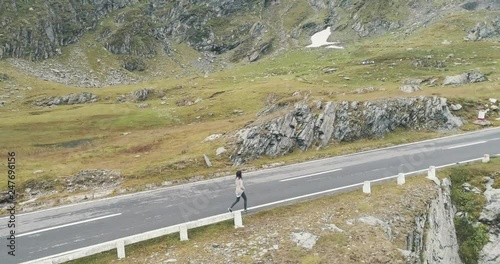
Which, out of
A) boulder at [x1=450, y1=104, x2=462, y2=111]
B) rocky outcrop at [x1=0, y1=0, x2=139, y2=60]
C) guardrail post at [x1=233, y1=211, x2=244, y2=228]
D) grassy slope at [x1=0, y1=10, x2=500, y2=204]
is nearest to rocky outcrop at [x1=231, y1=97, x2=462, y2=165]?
grassy slope at [x1=0, y1=10, x2=500, y2=204]

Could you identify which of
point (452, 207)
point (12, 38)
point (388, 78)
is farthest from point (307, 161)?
point (12, 38)


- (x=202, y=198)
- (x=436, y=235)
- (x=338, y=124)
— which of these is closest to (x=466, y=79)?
(x=338, y=124)

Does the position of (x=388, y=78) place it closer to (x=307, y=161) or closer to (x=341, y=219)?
(x=307, y=161)

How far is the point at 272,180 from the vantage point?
30625 mm

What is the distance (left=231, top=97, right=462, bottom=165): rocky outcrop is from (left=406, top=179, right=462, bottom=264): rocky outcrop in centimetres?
1502

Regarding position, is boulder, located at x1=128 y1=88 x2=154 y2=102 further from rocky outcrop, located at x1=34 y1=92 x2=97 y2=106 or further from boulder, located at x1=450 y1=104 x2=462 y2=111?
boulder, located at x1=450 y1=104 x2=462 y2=111

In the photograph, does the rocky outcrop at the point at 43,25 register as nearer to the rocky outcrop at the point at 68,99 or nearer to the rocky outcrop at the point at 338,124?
the rocky outcrop at the point at 68,99

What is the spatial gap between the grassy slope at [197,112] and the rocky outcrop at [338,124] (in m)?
1.47

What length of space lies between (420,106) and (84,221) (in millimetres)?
40318

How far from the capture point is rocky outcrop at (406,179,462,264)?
22.5 m

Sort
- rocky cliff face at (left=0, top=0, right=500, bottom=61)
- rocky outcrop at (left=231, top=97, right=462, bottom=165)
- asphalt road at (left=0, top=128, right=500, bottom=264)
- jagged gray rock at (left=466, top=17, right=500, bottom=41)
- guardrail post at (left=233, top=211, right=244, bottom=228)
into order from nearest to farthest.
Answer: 1. asphalt road at (left=0, top=128, right=500, bottom=264)
2. guardrail post at (left=233, top=211, right=244, bottom=228)
3. rocky outcrop at (left=231, top=97, right=462, bottom=165)
4. jagged gray rock at (left=466, top=17, right=500, bottom=41)
5. rocky cliff face at (left=0, top=0, right=500, bottom=61)

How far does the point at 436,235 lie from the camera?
2494 centimetres

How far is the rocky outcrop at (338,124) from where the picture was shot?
40.8 m

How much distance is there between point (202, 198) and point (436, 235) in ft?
53.8
